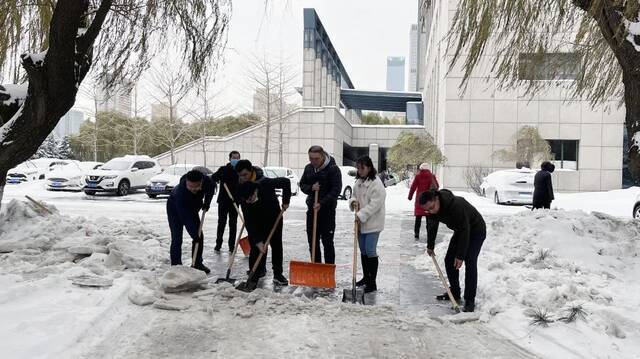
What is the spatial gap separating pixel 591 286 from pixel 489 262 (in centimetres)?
161

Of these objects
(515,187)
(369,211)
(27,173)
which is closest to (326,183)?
(369,211)

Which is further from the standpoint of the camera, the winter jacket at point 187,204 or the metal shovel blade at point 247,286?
the winter jacket at point 187,204

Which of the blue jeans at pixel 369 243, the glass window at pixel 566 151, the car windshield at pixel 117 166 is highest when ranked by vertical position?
the glass window at pixel 566 151

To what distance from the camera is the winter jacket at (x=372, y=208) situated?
598cm

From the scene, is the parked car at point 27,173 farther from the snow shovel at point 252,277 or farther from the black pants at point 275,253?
the snow shovel at point 252,277

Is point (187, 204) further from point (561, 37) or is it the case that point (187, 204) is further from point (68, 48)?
point (561, 37)

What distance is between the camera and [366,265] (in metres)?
6.19

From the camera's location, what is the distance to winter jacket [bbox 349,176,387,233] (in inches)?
235

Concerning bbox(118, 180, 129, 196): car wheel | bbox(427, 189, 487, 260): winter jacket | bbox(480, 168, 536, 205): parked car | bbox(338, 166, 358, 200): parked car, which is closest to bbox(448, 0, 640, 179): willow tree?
bbox(427, 189, 487, 260): winter jacket

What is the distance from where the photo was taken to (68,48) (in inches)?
225

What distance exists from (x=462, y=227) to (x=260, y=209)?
241 centimetres

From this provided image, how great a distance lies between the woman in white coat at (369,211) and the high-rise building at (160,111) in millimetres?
29455

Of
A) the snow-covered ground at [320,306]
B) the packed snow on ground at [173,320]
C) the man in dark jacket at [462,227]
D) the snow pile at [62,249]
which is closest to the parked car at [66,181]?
the snow pile at [62,249]

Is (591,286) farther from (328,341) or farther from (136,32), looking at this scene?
(136,32)
